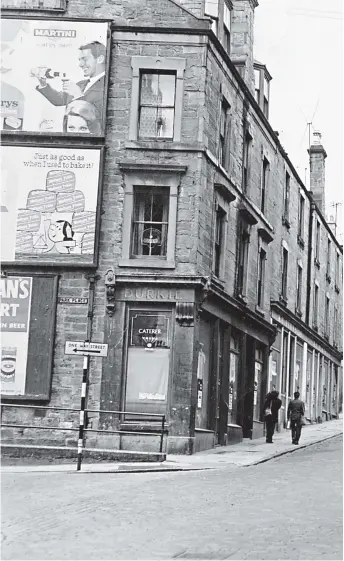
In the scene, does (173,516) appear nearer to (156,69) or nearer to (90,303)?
(90,303)

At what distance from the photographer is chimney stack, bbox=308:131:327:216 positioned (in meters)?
41.5

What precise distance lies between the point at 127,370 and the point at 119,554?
1276cm

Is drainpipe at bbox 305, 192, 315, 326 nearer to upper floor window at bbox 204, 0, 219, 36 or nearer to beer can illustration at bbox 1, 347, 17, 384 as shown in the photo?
upper floor window at bbox 204, 0, 219, 36

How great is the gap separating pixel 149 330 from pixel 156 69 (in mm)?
6617

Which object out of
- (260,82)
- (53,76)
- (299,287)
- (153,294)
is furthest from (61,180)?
(299,287)

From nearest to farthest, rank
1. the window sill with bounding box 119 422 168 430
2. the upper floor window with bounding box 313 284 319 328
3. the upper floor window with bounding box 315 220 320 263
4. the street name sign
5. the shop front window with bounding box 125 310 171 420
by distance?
the street name sign, the window sill with bounding box 119 422 168 430, the shop front window with bounding box 125 310 171 420, the upper floor window with bounding box 313 284 319 328, the upper floor window with bounding box 315 220 320 263

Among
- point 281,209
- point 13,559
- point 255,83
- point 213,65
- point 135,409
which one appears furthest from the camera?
point 281,209

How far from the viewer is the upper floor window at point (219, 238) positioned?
24011mm

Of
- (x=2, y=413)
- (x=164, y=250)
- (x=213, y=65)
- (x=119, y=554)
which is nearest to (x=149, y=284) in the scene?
(x=164, y=250)

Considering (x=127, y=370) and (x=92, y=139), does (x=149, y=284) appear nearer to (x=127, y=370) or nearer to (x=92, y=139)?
(x=127, y=370)

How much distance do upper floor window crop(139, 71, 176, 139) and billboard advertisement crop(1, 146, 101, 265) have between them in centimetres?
144

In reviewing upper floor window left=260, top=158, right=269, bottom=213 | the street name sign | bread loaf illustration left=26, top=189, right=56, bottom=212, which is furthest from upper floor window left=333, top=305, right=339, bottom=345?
the street name sign

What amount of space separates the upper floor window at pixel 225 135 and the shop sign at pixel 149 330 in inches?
207

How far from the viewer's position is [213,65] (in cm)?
2320
